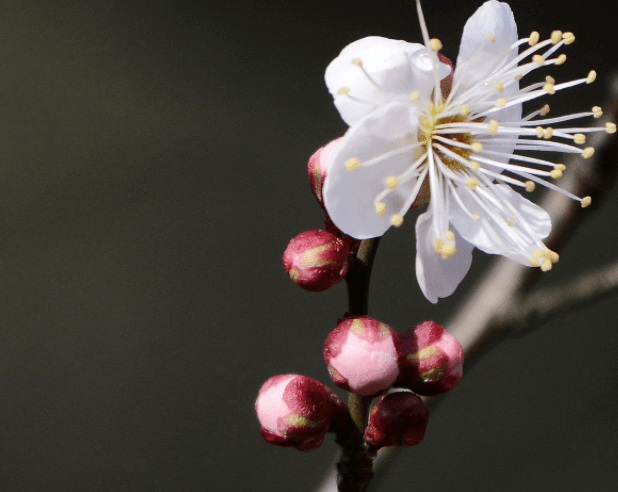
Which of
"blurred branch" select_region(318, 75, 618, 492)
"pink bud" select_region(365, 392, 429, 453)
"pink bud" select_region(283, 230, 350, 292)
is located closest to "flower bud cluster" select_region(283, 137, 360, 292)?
"pink bud" select_region(283, 230, 350, 292)

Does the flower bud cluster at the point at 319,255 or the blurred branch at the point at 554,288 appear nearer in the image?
the flower bud cluster at the point at 319,255

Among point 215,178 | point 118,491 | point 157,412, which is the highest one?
point 215,178

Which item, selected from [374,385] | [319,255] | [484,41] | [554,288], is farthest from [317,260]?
[554,288]

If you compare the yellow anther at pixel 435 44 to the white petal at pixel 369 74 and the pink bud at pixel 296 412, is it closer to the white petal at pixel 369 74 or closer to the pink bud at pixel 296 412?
the white petal at pixel 369 74

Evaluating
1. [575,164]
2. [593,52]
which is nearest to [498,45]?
[575,164]

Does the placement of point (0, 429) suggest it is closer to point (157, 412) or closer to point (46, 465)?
point (46, 465)

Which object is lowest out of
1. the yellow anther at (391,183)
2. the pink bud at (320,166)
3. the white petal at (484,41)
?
the yellow anther at (391,183)

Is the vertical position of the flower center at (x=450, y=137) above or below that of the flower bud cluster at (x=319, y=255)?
above

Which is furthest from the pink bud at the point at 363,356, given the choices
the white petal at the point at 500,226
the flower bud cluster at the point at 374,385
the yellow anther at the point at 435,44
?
the yellow anther at the point at 435,44
